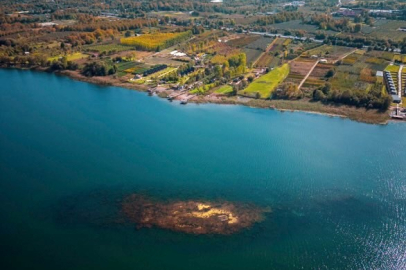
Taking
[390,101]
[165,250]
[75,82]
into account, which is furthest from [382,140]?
[75,82]

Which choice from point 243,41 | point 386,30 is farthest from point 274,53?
point 386,30

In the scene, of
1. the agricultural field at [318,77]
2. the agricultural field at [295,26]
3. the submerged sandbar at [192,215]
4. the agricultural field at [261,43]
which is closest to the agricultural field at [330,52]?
the agricultural field at [318,77]

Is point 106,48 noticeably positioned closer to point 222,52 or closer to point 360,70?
point 222,52

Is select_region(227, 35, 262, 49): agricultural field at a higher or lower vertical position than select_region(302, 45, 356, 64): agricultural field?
higher

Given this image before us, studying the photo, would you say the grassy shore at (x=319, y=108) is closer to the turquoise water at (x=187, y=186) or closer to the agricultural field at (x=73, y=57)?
the turquoise water at (x=187, y=186)

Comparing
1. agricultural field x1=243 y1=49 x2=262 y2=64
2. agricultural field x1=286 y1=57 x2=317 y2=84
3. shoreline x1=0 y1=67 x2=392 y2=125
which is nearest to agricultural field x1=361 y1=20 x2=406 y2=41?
agricultural field x1=286 y1=57 x2=317 y2=84

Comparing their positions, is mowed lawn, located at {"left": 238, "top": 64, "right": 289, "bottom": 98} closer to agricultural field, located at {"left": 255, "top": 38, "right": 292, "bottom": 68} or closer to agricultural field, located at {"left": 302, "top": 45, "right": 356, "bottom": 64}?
agricultural field, located at {"left": 255, "top": 38, "right": 292, "bottom": 68}

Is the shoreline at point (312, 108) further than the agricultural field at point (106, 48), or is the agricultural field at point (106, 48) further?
the agricultural field at point (106, 48)
